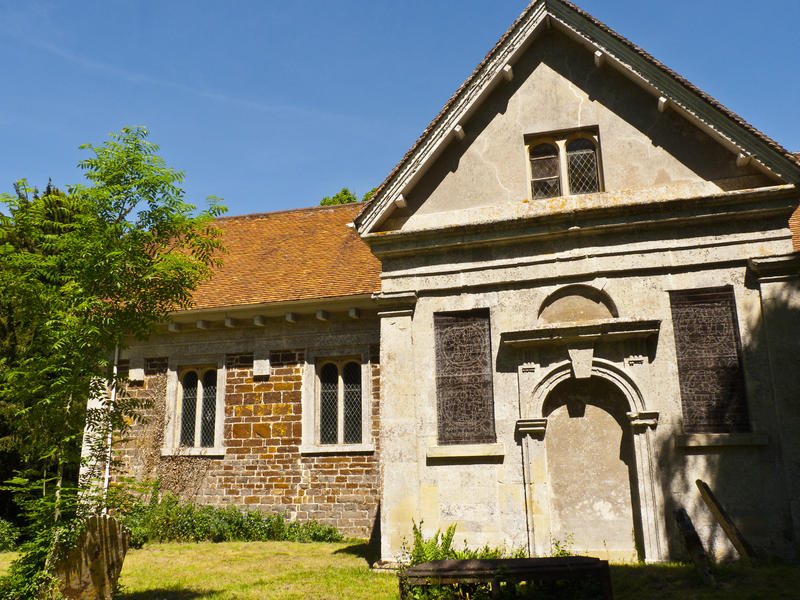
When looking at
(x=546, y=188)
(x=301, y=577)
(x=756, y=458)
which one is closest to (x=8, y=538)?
(x=301, y=577)

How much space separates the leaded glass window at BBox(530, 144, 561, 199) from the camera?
11.5 m

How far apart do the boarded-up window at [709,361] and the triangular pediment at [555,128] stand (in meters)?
1.79

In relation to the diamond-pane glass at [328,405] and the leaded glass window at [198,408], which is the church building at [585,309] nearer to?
the diamond-pane glass at [328,405]

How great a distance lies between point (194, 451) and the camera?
1528 centimetres

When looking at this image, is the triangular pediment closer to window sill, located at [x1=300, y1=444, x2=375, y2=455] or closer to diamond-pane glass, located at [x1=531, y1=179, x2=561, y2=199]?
diamond-pane glass, located at [x1=531, y1=179, x2=561, y2=199]

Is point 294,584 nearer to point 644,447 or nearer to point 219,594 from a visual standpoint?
point 219,594

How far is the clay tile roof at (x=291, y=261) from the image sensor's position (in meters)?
15.1

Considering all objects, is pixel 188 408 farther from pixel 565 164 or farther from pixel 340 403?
pixel 565 164

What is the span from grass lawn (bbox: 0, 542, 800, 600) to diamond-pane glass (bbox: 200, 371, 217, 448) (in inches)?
105

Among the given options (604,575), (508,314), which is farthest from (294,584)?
(508,314)

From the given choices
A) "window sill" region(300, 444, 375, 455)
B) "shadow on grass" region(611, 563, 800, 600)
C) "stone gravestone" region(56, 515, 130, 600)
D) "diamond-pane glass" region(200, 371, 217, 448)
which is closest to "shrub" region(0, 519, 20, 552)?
"diamond-pane glass" region(200, 371, 217, 448)

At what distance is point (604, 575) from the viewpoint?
272 inches

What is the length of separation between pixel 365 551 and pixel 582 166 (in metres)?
7.98

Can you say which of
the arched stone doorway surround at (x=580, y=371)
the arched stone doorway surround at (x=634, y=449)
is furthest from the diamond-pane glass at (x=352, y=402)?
the arched stone doorway surround at (x=634, y=449)
